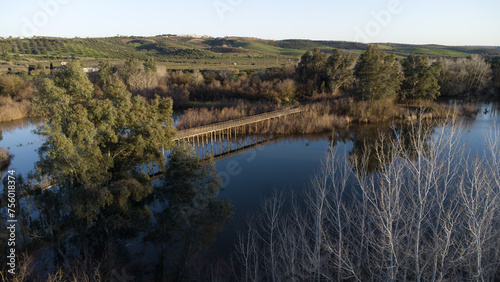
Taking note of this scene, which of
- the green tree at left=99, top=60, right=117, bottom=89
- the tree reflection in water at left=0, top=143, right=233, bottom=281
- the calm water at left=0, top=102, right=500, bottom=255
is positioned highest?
the green tree at left=99, top=60, right=117, bottom=89

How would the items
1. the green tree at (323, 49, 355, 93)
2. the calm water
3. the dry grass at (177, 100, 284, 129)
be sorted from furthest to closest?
the green tree at (323, 49, 355, 93) < the dry grass at (177, 100, 284, 129) < the calm water

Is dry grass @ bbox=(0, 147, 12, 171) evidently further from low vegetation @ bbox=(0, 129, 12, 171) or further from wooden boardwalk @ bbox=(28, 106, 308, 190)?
wooden boardwalk @ bbox=(28, 106, 308, 190)

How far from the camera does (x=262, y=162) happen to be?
1134 inches

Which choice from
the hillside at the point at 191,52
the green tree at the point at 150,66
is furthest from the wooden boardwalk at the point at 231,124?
the hillside at the point at 191,52

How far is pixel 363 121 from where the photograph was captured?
43.1 meters

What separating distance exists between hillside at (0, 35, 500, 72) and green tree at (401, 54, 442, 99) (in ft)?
170

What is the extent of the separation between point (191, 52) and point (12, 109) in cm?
10127

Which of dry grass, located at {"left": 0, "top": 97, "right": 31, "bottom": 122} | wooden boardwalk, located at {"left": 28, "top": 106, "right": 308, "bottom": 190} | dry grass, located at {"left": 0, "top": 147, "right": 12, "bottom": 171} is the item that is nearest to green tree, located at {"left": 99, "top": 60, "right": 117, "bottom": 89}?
dry grass, located at {"left": 0, "top": 97, "right": 31, "bottom": 122}

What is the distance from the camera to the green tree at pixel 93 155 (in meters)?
13.2

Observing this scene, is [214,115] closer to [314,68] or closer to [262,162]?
[262,162]

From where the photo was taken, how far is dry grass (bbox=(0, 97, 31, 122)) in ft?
143

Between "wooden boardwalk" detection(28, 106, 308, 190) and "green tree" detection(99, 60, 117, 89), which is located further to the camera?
"green tree" detection(99, 60, 117, 89)

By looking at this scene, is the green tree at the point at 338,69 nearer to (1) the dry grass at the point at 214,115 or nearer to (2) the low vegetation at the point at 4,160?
(1) the dry grass at the point at 214,115

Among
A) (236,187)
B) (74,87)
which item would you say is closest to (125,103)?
(74,87)
